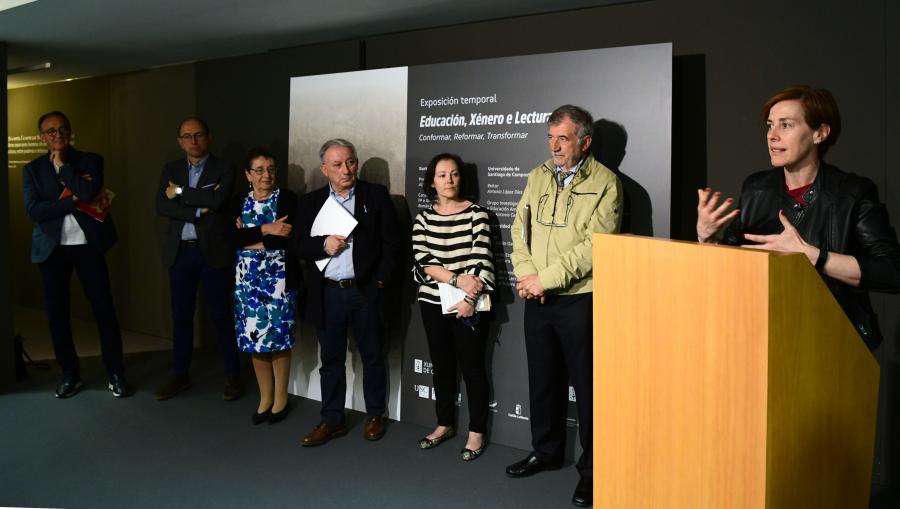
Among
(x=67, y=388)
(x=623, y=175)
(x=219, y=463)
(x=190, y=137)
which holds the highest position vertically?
(x=190, y=137)

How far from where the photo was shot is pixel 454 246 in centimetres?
414

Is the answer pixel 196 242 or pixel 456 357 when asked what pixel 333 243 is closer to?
pixel 456 357

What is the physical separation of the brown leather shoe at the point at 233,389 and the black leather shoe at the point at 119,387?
71 centimetres

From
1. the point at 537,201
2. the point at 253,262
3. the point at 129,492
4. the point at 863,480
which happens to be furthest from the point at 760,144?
the point at 129,492

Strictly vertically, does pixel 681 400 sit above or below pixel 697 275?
below

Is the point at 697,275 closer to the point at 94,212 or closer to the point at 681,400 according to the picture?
the point at 681,400

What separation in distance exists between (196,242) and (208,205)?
0.36 m

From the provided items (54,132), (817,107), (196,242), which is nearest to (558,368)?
(817,107)

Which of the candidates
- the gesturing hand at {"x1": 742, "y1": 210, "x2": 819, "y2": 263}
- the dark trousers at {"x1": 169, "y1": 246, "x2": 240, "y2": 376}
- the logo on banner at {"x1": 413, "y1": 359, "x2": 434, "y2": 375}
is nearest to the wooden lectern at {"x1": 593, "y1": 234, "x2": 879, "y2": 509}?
the gesturing hand at {"x1": 742, "y1": 210, "x2": 819, "y2": 263}

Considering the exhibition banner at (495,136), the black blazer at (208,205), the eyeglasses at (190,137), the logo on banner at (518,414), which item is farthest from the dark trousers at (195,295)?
the logo on banner at (518,414)

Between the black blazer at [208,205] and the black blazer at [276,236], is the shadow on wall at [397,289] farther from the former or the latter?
the black blazer at [208,205]

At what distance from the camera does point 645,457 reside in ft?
6.50

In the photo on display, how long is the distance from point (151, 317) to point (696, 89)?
5.75m

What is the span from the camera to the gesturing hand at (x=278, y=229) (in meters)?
4.56
